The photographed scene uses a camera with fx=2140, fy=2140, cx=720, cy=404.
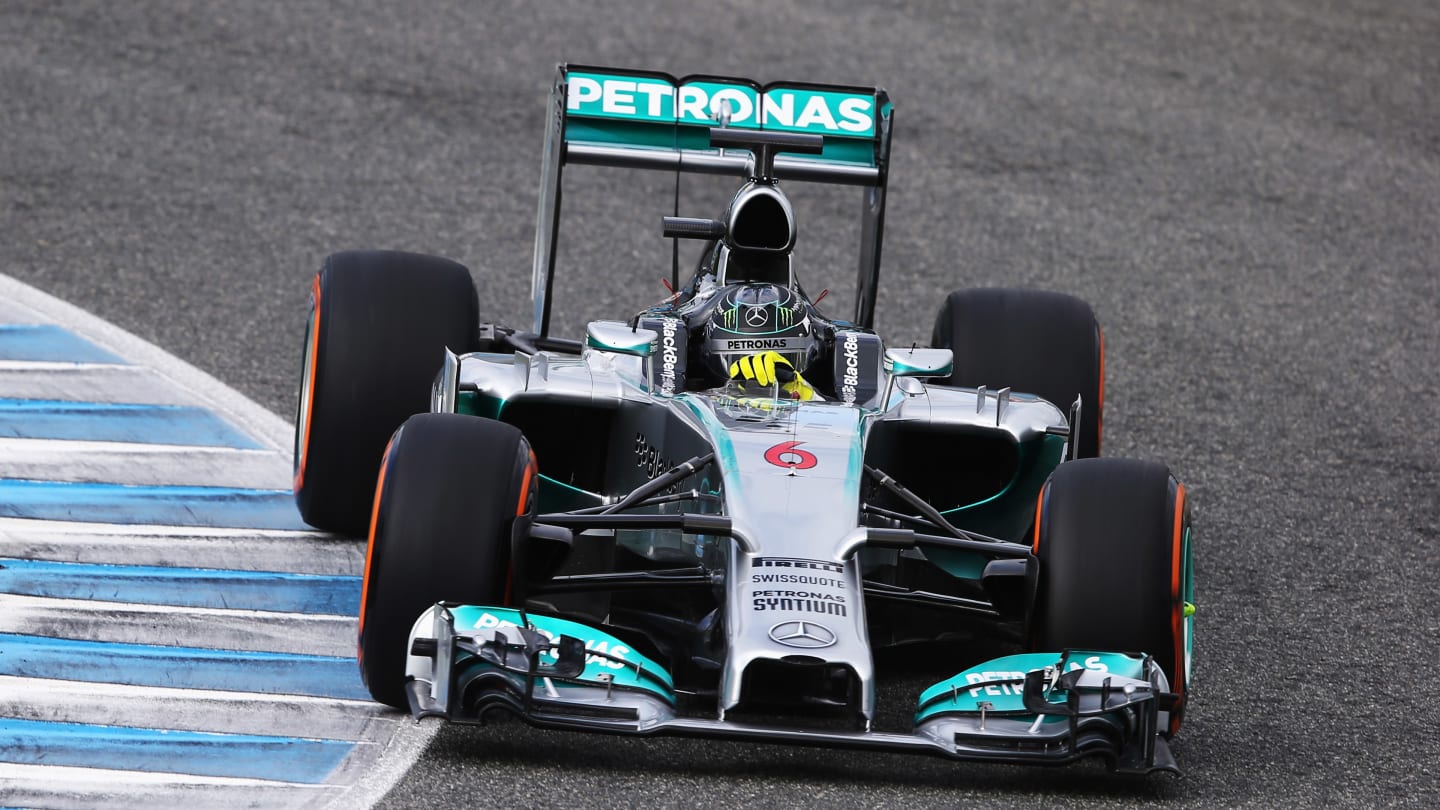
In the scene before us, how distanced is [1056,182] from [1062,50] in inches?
103

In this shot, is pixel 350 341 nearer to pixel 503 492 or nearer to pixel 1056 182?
pixel 503 492

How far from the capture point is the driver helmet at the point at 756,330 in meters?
7.32

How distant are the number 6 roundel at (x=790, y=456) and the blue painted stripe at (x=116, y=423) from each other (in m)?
3.25

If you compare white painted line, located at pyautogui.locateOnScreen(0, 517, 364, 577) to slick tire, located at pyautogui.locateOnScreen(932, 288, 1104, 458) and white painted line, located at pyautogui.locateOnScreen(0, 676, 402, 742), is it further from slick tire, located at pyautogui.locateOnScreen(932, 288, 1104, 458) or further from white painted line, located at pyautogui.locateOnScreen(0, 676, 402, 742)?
slick tire, located at pyautogui.locateOnScreen(932, 288, 1104, 458)

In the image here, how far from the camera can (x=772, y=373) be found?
285 inches

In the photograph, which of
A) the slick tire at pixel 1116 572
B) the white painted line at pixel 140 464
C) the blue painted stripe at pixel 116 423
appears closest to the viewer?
the slick tire at pixel 1116 572

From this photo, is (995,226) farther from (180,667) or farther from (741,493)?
(180,667)

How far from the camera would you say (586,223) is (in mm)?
12688

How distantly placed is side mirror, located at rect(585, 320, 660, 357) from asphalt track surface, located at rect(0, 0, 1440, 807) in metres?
1.56

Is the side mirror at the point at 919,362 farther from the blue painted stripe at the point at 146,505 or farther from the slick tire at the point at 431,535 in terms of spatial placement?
the blue painted stripe at the point at 146,505

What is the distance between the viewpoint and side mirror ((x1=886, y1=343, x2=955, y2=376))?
7.62 m

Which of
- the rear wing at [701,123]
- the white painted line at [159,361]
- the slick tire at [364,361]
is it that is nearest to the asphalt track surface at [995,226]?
the white painted line at [159,361]

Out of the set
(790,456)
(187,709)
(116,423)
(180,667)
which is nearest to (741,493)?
(790,456)

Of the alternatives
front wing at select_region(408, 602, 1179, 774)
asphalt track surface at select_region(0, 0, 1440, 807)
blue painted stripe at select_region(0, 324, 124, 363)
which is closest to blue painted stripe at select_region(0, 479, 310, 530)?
asphalt track surface at select_region(0, 0, 1440, 807)
